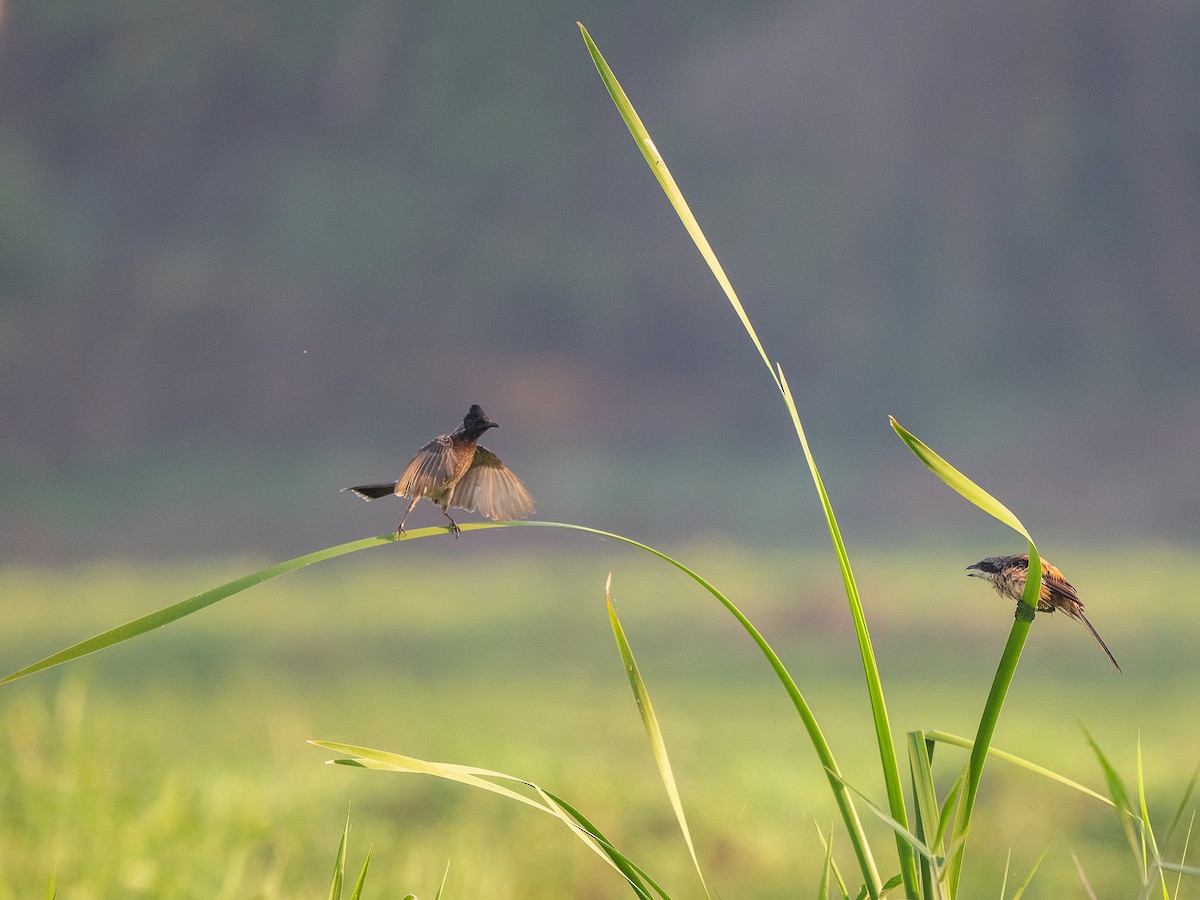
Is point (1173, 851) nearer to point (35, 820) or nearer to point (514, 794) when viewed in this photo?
point (514, 794)

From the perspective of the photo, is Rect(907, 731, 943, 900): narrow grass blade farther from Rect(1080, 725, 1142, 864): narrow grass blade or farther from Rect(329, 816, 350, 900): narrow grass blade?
Rect(329, 816, 350, 900): narrow grass blade

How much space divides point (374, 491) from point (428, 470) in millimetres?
69

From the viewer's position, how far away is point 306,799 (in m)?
1.93

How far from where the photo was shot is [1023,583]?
0.95m

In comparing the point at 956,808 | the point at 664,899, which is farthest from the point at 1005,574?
the point at 664,899

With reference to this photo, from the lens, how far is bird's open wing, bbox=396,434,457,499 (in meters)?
1.01

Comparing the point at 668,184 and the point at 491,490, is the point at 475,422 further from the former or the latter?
the point at 668,184

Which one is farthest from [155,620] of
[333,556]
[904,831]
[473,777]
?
[904,831]

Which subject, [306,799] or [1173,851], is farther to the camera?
[306,799]

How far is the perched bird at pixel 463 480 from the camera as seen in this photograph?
1029 mm

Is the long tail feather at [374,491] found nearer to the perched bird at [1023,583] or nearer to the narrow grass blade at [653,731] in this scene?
the narrow grass blade at [653,731]

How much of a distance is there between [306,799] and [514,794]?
144 cm

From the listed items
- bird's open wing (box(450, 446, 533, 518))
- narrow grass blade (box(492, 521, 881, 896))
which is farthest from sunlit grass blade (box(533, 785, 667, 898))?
bird's open wing (box(450, 446, 533, 518))

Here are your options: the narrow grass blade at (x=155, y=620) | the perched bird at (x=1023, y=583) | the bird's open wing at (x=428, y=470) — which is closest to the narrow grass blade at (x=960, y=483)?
the perched bird at (x=1023, y=583)
